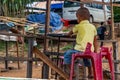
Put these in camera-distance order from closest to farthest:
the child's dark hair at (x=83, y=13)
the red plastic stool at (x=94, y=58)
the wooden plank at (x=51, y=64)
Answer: the red plastic stool at (x=94, y=58) < the child's dark hair at (x=83, y=13) < the wooden plank at (x=51, y=64)

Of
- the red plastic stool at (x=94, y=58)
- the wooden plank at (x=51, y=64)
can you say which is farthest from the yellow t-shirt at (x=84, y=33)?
the wooden plank at (x=51, y=64)

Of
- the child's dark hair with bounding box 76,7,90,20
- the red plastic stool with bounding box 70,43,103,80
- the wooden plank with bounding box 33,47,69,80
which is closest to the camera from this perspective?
the red plastic stool with bounding box 70,43,103,80

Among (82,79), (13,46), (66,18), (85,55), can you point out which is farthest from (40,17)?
(85,55)

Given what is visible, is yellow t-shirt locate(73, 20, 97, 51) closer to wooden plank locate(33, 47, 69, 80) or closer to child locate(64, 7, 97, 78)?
child locate(64, 7, 97, 78)

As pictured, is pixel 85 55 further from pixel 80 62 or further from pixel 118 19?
pixel 118 19

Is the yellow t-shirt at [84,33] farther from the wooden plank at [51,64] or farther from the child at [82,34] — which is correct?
the wooden plank at [51,64]

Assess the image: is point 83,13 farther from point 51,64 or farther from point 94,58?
point 51,64

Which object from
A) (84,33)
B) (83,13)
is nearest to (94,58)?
(84,33)

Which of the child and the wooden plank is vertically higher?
the child

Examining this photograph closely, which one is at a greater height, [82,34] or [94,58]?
[82,34]

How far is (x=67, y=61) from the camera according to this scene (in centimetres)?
514

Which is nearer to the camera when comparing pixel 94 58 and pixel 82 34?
pixel 94 58

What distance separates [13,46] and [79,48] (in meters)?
10.00

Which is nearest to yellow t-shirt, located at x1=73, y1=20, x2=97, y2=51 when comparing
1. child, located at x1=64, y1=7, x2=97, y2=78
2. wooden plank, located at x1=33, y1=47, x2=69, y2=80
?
child, located at x1=64, y1=7, x2=97, y2=78
